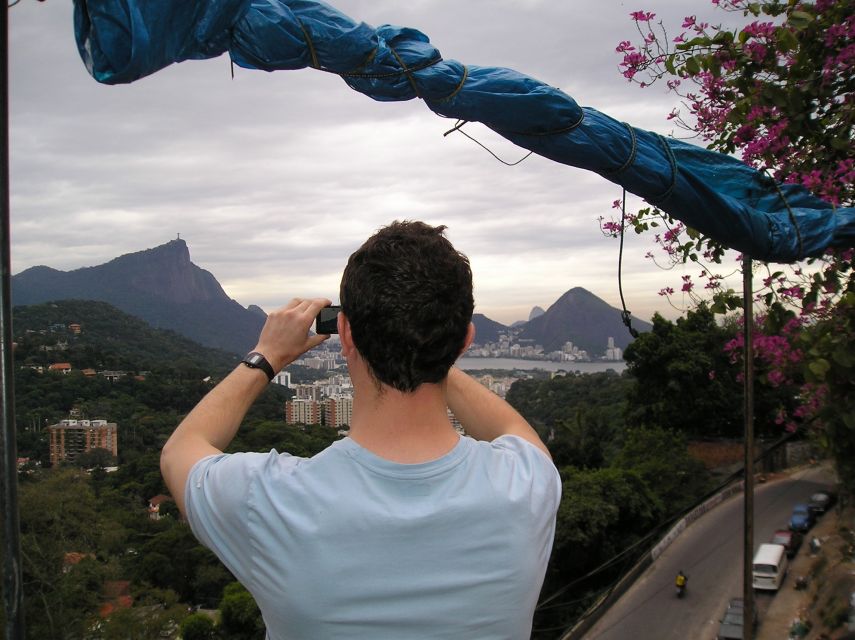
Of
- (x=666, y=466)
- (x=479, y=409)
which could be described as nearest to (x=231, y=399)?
(x=479, y=409)

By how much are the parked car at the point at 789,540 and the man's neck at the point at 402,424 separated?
39.6ft

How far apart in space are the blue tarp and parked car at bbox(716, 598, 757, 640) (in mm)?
8110

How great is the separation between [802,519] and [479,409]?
1318 centimetres

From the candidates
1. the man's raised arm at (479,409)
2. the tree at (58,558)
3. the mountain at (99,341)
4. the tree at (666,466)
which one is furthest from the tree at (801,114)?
the mountain at (99,341)

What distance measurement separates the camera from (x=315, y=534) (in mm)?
779

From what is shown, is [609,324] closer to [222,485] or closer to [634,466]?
[634,466]

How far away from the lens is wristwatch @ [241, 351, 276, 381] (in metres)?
1.01

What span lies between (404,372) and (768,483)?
17.1m

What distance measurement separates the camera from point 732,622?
9.06 metres

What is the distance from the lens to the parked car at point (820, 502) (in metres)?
12.9

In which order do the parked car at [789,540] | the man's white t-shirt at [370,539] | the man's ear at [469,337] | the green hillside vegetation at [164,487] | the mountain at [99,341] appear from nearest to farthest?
the man's white t-shirt at [370,539], the man's ear at [469,337], the green hillside vegetation at [164,487], the parked car at [789,540], the mountain at [99,341]

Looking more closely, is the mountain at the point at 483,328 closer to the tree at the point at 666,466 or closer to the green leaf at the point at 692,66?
the green leaf at the point at 692,66

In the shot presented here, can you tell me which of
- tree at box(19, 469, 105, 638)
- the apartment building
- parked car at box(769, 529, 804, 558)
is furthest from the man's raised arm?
the apartment building

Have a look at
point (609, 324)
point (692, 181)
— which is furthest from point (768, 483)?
point (692, 181)
